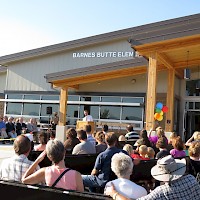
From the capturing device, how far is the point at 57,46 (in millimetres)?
21547

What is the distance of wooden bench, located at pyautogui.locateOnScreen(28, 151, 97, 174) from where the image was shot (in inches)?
231

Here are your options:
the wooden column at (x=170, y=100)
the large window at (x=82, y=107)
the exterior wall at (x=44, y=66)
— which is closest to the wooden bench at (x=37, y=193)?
the wooden column at (x=170, y=100)

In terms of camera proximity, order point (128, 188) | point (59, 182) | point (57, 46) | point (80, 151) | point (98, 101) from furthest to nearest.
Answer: point (57, 46) < point (98, 101) < point (80, 151) < point (59, 182) < point (128, 188)

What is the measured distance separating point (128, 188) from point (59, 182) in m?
0.77

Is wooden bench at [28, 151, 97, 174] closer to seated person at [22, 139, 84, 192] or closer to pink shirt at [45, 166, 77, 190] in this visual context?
seated person at [22, 139, 84, 192]

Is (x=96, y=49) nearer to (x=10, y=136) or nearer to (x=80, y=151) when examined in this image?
(x=10, y=136)

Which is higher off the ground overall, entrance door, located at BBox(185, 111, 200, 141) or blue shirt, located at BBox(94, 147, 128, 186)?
entrance door, located at BBox(185, 111, 200, 141)

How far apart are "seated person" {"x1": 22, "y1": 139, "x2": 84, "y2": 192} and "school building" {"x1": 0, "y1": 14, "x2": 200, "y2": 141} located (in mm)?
8596

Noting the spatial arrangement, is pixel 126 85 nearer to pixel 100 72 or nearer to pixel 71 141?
pixel 100 72

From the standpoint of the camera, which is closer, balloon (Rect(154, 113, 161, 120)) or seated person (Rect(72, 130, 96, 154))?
seated person (Rect(72, 130, 96, 154))

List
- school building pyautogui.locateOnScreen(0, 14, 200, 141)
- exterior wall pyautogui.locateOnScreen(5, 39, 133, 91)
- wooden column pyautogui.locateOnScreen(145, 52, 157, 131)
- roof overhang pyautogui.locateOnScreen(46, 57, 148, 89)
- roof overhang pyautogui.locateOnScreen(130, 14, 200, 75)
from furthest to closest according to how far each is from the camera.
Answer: exterior wall pyautogui.locateOnScreen(5, 39, 133, 91) < roof overhang pyautogui.locateOnScreen(46, 57, 148, 89) < school building pyautogui.locateOnScreen(0, 14, 200, 141) < wooden column pyautogui.locateOnScreen(145, 52, 157, 131) < roof overhang pyautogui.locateOnScreen(130, 14, 200, 75)

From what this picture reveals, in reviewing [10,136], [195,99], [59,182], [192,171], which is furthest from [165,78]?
[59,182]

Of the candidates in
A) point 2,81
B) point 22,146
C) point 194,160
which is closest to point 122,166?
point 22,146

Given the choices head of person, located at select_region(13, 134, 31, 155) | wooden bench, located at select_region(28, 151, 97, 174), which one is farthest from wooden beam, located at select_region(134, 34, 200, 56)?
head of person, located at select_region(13, 134, 31, 155)
